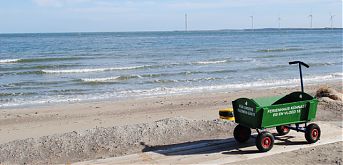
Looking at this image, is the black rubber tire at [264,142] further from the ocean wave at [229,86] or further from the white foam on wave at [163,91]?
the ocean wave at [229,86]

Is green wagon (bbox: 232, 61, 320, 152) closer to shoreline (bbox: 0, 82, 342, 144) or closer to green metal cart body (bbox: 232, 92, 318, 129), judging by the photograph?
green metal cart body (bbox: 232, 92, 318, 129)

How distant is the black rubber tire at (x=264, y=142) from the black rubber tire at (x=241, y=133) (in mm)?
694

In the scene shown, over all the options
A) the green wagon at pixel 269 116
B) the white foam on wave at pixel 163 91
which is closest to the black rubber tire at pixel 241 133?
the green wagon at pixel 269 116

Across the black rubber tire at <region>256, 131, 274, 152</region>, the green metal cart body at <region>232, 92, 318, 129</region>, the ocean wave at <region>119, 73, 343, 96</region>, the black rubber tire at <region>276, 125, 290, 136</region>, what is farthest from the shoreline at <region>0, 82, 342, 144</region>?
the black rubber tire at <region>256, 131, 274, 152</region>

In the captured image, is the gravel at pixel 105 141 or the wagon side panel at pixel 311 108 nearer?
the gravel at pixel 105 141

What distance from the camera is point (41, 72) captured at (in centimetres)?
2880

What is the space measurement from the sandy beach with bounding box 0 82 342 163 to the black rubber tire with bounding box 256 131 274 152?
5.42 feet

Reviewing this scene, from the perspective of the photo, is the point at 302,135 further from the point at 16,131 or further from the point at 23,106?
the point at 23,106

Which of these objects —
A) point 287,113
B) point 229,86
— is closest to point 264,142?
point 287,113

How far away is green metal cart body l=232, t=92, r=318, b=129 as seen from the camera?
8359mm

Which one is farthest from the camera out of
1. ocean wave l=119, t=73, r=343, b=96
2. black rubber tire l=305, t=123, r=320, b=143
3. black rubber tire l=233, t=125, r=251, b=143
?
ocean wave l=119, t=73, r=343, b=96

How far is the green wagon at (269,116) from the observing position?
8.38 meters

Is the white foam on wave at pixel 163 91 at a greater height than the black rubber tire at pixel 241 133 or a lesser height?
lesser

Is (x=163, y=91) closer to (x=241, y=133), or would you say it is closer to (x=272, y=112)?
(x=241, y=133)
